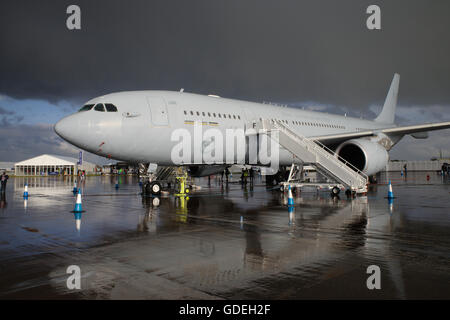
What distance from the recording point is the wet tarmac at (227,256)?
3.64 meters

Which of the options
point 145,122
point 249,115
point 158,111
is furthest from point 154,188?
point 249,115

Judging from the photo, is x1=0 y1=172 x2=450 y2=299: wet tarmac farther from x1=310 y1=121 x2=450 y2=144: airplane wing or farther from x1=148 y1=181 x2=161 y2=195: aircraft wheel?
x1=310 y1=121 x2=450 y2=144: airplane wing

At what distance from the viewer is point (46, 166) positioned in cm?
6850

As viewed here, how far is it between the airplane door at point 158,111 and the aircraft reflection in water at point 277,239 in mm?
3550

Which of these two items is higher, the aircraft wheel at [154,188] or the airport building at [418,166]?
the airport building at [418,166]

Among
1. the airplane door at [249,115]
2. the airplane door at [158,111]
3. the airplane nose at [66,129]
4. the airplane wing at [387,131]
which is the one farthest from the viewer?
the airplane wing at [387,131]

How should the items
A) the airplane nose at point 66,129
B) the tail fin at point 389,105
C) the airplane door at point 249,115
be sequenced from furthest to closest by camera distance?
the tail fin at point 389,105, the airplane door at point 249,115, the airplane nose at point 66,129

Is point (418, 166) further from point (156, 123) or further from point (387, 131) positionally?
point (156, 123)

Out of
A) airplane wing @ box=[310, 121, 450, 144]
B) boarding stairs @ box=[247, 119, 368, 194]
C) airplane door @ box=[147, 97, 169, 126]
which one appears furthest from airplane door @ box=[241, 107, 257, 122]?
airplane door @ box=[147, 97, 169, 126]

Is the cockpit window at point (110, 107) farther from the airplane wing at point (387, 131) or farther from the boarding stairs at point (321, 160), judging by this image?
the airplane wing at point (387, 131)

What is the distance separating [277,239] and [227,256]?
1505 millimetres

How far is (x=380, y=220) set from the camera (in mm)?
8281

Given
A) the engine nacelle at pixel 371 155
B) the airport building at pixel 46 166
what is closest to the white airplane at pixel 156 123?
the engine nacelle at pixel 371 155
